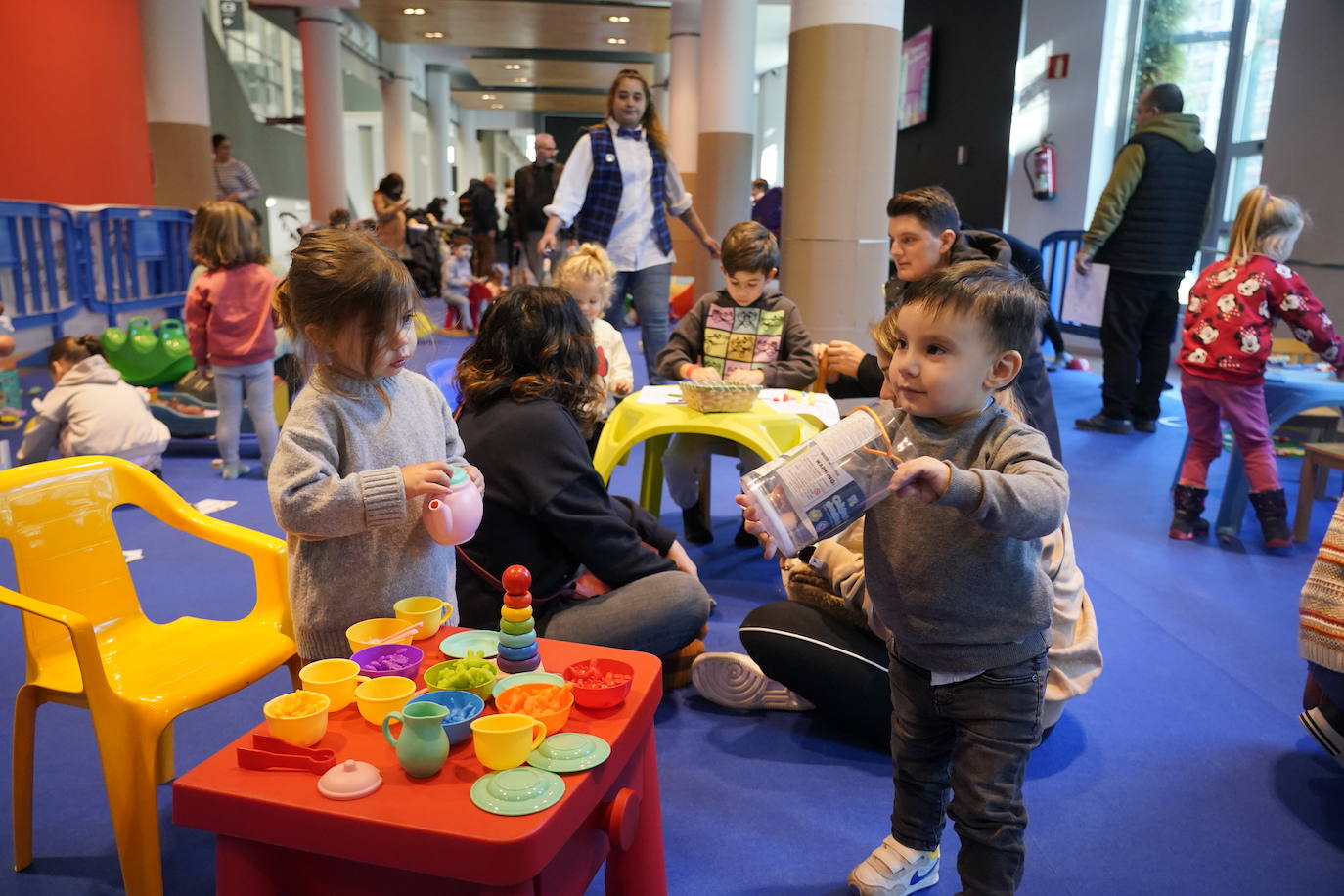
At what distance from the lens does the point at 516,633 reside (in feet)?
4.66

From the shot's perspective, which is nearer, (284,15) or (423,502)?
(423,502)

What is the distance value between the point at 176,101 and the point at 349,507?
10.0 m

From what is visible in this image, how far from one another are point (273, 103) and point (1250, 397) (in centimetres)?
1598

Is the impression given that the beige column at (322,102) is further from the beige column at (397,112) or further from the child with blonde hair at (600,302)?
the child with blonde hair at (600,302)

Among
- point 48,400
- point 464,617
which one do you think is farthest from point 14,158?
point 464,617

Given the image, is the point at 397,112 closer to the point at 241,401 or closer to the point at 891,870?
the point at 241,401

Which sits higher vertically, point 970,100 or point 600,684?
point 970,100

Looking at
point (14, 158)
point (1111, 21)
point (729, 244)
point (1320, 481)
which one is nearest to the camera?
point (729, 244)

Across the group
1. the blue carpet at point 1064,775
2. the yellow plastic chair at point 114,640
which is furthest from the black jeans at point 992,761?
the yellow plastic chair at point 114,640

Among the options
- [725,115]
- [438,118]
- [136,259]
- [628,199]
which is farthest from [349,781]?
[438,118]

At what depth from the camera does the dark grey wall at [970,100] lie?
838 cm

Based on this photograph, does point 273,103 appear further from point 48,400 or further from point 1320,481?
point 1320,481

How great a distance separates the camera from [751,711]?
8.16 feet

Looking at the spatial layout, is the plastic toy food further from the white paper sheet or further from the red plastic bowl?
the white paper sheet
